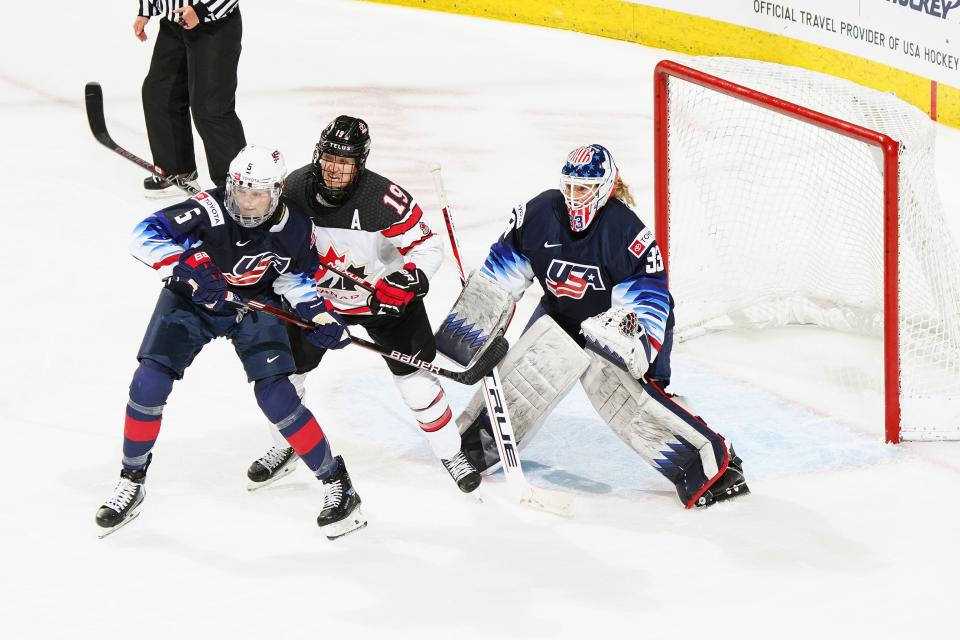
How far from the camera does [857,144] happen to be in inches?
163

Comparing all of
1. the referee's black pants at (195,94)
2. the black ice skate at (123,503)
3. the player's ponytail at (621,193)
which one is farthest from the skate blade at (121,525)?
the referee's black pants at (195,94)

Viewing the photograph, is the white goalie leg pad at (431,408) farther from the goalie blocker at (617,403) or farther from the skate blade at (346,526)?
the skate blade at (346,526)

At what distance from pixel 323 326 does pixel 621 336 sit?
760mm

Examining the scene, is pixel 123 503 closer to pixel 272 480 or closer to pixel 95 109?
pixel 272 480

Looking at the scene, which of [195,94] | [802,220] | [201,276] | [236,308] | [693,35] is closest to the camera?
[201,276]

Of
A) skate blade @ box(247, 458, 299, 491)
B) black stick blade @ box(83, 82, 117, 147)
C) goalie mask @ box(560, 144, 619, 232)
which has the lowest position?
skate blade @ box(247, 458, 299, 491)

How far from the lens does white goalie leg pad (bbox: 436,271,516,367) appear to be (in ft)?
11.8

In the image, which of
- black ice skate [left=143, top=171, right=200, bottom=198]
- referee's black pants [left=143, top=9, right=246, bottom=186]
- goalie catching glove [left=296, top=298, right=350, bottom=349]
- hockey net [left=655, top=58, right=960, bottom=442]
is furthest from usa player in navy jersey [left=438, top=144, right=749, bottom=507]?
black ice skate [left=143, top=171, right=200, bottom=198]

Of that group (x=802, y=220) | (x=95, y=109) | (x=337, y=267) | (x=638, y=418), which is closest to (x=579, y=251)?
(x=638, y=418)

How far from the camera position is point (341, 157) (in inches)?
130

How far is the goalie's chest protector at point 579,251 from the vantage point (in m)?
3.50

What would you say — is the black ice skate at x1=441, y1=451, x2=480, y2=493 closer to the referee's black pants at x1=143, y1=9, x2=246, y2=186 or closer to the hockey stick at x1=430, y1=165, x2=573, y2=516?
the hockey stick at x1=430, y1=165, x2=573, y2=516

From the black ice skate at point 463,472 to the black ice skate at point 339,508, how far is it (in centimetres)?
29

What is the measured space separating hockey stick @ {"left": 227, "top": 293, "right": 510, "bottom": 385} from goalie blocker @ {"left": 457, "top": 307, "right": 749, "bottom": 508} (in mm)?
116
